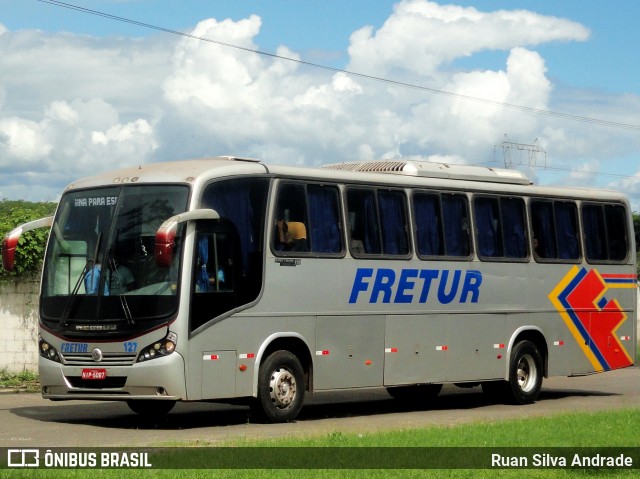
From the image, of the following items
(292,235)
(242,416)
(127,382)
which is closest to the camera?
(127,382)

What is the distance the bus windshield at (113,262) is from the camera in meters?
16.4

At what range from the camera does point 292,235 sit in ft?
58.3

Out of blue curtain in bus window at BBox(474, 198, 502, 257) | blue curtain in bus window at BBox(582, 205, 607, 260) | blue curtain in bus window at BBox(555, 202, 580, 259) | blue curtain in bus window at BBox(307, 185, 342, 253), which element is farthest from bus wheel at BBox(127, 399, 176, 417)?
blue curtain in bus window at BBox(582, 205, 607, 260)

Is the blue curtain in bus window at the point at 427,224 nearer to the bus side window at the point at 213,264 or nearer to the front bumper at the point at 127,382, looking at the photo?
the bus side window at the point at 213,264

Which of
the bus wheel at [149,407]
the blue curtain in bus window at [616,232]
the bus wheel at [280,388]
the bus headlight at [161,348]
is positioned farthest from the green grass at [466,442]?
the blue curtain in bus window at [616,232]

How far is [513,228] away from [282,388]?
5.96 m

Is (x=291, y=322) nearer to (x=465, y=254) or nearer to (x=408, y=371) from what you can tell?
(x=408, y=371)

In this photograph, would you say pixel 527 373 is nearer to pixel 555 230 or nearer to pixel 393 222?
pixel 555 230

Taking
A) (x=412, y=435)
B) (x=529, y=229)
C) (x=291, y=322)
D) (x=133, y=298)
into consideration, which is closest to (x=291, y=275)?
(x=291, y=322)

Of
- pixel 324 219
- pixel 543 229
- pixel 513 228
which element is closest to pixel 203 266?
pixel 324 219

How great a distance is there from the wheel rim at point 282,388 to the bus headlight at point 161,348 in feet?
5.58

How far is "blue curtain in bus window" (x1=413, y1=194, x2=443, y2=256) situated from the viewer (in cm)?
1995

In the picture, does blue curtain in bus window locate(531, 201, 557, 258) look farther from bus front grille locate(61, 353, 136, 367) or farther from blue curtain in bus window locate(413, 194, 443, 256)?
bus front grille locate(61, 353, 136, 367)

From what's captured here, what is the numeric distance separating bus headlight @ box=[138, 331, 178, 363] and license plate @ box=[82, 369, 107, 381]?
53cm
